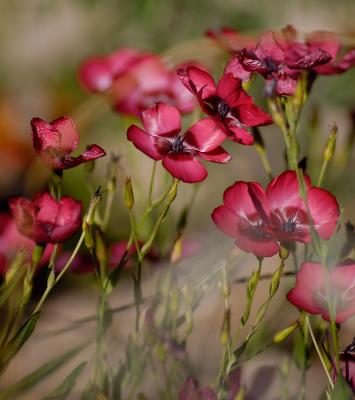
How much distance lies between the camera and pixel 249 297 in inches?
23.8

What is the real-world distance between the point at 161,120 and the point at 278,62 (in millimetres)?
112

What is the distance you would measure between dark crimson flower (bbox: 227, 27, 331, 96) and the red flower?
15 centimetres

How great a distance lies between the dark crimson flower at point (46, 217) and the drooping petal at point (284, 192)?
0.52 ft

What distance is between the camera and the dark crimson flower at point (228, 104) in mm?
629

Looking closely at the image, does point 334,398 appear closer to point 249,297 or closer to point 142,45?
point 249,297

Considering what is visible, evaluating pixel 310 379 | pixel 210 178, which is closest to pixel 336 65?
pixel 310 379

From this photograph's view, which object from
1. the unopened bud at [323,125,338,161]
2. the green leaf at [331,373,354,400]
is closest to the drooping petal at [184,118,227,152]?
the unopened bud at [323,125,338,161]

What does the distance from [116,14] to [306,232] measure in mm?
1538

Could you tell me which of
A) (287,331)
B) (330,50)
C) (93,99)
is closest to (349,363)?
(287,331)

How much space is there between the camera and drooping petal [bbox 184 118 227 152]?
65 cm

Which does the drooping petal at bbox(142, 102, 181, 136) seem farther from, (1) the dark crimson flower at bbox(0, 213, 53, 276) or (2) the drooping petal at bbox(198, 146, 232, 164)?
(1) the dark crimson flower at bbox(0, 213, 53, 276)

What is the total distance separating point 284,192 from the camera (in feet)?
2.11

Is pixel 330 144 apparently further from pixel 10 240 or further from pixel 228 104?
pixel 10 240

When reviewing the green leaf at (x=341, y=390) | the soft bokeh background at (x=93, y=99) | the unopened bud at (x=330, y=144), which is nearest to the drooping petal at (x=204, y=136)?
the unopened bud at (x=330, y=144)
